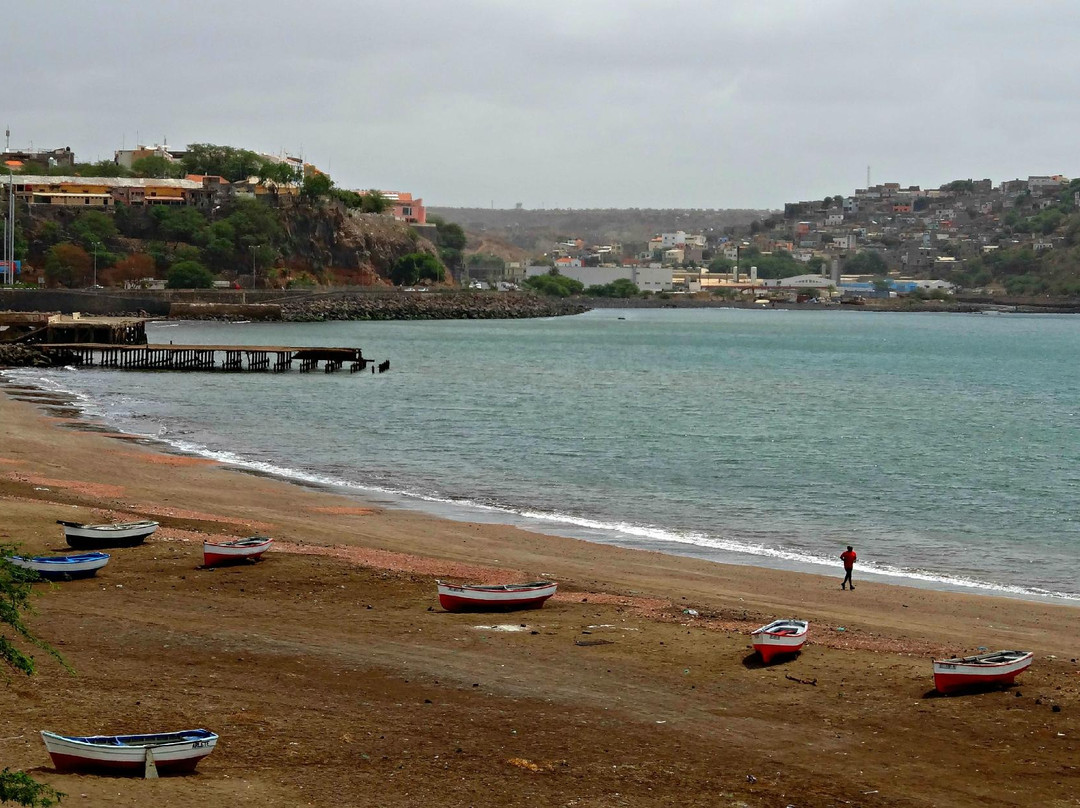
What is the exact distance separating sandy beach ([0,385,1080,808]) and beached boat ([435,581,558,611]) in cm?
30

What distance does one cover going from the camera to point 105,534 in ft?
76.2

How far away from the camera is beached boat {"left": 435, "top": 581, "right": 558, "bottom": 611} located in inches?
794

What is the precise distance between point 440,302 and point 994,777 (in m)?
177

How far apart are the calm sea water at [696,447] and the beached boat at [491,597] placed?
858 centimetres

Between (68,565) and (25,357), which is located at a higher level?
(68,565)

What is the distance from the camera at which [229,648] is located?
17.4 metres

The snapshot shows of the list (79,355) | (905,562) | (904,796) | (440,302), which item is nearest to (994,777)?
(904,796)

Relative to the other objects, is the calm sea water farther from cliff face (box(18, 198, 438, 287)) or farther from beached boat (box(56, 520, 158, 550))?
cliff face (box(18, 198, 438, 287))

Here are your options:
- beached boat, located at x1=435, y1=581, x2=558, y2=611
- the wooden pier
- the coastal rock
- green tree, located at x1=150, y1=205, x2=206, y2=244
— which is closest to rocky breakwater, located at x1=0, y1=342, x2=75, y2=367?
the coastal rock

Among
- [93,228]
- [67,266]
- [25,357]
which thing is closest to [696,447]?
[25,357]

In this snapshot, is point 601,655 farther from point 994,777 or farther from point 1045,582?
point 1045,582

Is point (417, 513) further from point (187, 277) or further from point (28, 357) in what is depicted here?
point (187, 277)

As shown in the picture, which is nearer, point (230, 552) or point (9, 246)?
point (230, 552)

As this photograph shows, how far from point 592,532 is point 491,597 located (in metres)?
Result: 11.4
